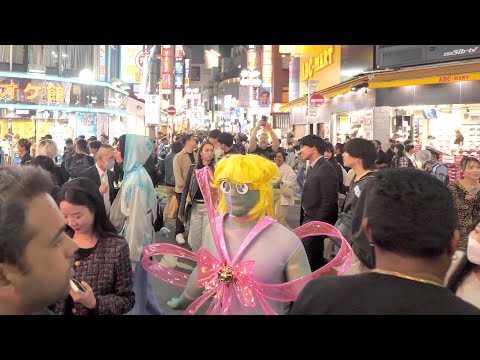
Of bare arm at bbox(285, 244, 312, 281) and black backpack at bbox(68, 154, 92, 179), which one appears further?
black backpack at bbox(68, 154, 92, 179)

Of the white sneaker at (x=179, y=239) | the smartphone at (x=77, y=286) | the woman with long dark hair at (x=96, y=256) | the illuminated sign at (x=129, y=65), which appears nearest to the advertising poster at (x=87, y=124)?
the illuminated sign at (x=129, y=65)

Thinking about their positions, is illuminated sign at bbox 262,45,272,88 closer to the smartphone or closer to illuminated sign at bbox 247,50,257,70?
illuminated sign at bbox 247,50,257,70

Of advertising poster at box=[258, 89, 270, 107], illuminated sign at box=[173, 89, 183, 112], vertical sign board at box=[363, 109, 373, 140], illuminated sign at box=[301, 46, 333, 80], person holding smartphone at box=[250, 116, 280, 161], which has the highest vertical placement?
illuminated sign at box=[173, 89, 183, 112]

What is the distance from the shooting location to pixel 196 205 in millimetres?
9555

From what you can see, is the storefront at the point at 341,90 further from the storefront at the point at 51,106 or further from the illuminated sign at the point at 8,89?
the illuminated sign at the point at 8,89

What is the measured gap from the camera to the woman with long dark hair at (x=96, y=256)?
3299mm

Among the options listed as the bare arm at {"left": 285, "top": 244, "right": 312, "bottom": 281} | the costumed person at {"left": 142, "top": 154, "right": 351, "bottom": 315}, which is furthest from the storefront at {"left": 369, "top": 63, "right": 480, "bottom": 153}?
the bare arm at {"left": 285, "top": 244, "right": 312, "bottom": 281}

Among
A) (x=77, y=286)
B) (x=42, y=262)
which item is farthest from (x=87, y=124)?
(x=42, y=262)

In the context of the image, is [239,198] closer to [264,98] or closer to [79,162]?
[79,162]

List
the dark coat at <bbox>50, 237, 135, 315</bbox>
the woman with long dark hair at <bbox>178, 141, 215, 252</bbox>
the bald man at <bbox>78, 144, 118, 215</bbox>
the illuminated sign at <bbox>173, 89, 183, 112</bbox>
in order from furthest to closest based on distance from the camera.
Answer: the illuminated sign at <bbox>173, 89, 183, 112</bbox>, the woman with long dark hair at <bbox>178, 141, 215, 252</bbox>, the bald man at <bbox>78, 144, 118, 215</bbox>, the dark coat at <bbox>50, 237, 135, 315</bbox>

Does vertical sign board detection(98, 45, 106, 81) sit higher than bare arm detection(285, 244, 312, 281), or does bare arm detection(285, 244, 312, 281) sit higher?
vertical sign board detection(98, 45, 106, 81)

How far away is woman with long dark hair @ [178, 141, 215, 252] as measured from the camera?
933 centimetres

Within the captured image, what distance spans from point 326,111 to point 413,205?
2771 cm
